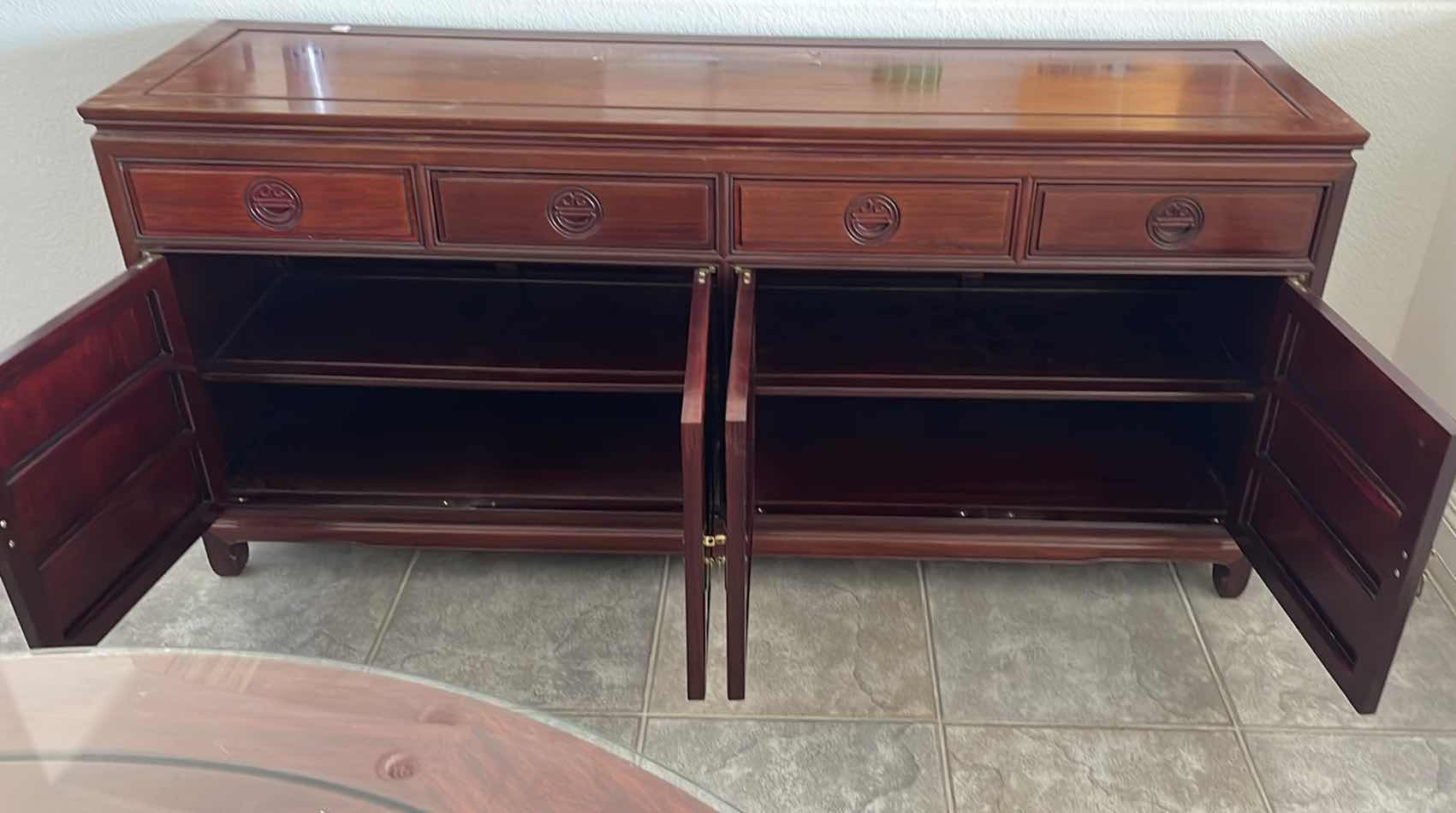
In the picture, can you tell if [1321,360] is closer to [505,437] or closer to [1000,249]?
[1000,249]

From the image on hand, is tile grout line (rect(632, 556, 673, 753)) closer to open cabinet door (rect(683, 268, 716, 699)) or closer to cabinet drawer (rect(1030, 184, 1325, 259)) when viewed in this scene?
open cabinet door (rect(683, 268, 716, 699))

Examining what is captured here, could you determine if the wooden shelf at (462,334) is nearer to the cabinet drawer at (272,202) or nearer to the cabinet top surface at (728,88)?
the cabinet drawer at (272,202)

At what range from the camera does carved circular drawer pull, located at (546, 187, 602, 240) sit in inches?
45.3

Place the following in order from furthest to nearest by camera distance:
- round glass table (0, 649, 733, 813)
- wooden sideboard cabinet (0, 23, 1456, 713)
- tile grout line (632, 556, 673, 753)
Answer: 1. tile grout line (632, 556, 673, 753)
2. wooden sideboard cabinet (0, 23, 1456, 713)
3. round glass table (0, 649, 733, 813)

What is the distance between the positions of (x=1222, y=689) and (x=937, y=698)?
33 cm

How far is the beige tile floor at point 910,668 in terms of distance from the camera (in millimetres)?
1181

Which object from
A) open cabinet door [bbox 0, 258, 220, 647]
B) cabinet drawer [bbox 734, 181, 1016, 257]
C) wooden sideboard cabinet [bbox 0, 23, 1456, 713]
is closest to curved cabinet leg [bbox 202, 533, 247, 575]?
wooden sideboard cabinet [bbox 0, 23, 1456, 713]

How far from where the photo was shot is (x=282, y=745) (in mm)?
696

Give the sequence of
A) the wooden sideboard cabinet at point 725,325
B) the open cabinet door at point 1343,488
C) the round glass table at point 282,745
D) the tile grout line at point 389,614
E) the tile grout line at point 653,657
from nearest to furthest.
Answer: the round glass table at point 282,745
the open cabinet door at point 1343,488
the wooden sideboard cabinet at point 725,325
the tile grout line at point 653,657
the tile grout line at point 389,614

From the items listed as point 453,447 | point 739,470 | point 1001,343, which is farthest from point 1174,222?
point 453,447

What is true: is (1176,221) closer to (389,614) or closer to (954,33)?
(954,33)

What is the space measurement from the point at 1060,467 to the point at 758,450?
382 mm

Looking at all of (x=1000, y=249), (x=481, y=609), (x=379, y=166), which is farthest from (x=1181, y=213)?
(x=481, y=609)

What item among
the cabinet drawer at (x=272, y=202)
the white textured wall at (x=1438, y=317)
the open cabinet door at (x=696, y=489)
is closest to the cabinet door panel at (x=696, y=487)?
the open cabinet door at (x=696, y=489)
